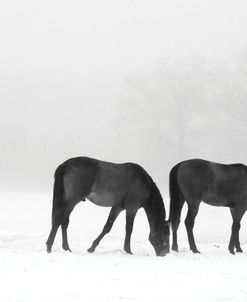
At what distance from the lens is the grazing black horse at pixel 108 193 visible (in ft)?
34.3

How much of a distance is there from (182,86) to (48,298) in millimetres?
38326

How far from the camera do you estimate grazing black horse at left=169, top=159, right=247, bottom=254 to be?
36.1 feet

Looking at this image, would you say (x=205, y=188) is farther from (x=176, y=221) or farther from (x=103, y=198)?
(x=103, y=198)

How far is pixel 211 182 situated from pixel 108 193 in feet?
7.08

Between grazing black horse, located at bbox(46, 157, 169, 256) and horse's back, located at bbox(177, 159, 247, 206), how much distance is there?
68 centimetres

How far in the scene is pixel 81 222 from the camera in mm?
23297

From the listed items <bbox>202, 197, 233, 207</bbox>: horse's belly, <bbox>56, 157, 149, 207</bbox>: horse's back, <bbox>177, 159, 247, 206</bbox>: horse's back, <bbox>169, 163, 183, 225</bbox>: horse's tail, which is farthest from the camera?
<bbox>169, 163, 183, 225</bbox>: horse's tail

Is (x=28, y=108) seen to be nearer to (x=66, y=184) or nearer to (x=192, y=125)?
(x=192, y=125)

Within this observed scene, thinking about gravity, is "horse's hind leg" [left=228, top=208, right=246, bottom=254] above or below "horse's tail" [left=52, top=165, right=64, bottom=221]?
below

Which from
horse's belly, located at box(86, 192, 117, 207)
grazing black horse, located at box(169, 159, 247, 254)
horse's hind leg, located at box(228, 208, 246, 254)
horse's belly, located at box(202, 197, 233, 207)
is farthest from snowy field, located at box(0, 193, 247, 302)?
horse's belly, located at box(202, 197, 233, 207)

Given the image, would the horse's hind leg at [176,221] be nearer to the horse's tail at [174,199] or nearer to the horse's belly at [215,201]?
the horse's tail at [174,199]

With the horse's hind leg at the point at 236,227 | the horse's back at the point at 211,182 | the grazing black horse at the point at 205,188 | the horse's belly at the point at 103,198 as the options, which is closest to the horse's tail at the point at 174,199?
the grazing black horse at the point at 205,188

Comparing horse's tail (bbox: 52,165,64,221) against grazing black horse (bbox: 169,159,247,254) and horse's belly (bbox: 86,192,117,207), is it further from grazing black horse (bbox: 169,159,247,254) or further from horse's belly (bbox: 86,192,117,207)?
grazing black horse (bbox: 169,159,247,254)

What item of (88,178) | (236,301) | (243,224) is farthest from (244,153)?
(236,301)
